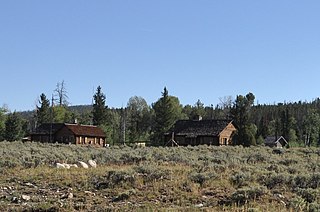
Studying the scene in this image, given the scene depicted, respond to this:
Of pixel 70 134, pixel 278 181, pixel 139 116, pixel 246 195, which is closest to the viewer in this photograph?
pixel 246 195

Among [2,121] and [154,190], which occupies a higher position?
[2,121]

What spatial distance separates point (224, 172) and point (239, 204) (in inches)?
243

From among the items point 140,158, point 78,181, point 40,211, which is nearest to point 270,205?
point 40,211

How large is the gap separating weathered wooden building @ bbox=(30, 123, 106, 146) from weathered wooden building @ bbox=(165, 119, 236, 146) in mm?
11100

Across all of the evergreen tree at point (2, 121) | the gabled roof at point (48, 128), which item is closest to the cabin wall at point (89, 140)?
the gabled roof at point (48, 128)

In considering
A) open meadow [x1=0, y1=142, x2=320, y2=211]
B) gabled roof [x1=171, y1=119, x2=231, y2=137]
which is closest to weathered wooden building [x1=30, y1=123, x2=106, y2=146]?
gabled roof [x1=171, y1=119, x2=231, y2=137]

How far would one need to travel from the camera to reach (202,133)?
6925 cm

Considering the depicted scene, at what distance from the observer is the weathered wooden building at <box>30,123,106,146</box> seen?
2808 inches

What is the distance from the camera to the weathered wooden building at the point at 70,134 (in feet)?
234

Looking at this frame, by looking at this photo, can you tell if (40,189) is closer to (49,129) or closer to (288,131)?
(49,129)

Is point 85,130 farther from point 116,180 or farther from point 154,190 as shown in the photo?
point 154,190

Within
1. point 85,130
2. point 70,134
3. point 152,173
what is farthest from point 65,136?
point 152,173

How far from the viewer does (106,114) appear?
8538 cm

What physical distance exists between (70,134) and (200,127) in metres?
19.8
